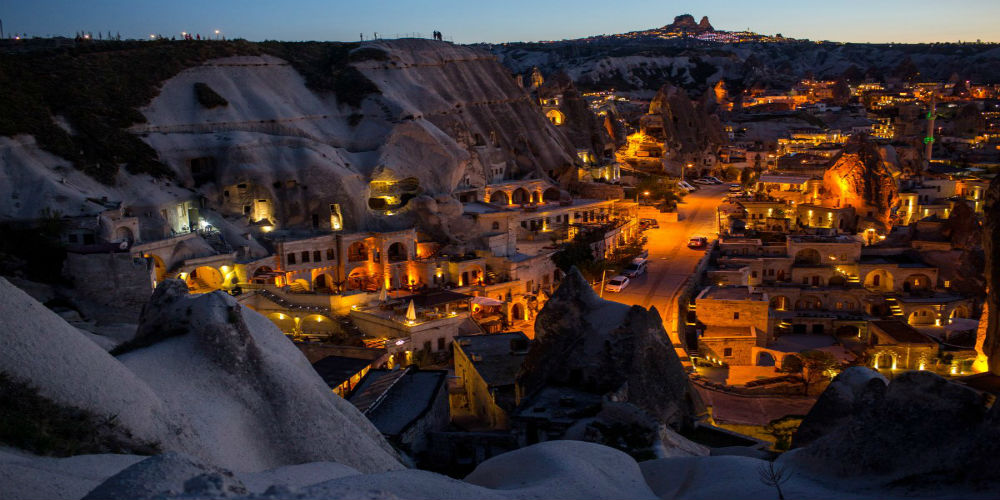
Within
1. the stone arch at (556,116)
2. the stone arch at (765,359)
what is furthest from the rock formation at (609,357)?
the stone arch at (556,116)

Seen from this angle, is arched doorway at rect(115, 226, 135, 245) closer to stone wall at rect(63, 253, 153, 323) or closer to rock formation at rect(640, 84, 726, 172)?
stone wall at rect(63, 253, 153, 323)

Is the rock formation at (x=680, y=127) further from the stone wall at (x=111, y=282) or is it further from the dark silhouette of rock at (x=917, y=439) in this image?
the dark silhouette of rock at (x=917, y=439)

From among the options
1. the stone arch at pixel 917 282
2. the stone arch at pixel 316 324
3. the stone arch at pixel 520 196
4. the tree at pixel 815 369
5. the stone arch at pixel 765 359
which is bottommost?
A: the stone arch at pixel 765 359

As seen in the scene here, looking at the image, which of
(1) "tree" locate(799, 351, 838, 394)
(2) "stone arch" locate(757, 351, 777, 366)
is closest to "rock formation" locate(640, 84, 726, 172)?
(2) "stone arch" locate(757, 351, 777, 366)

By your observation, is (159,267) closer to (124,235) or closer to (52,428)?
(124,235)

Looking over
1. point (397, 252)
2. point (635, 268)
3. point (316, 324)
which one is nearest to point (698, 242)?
point (635, 268)

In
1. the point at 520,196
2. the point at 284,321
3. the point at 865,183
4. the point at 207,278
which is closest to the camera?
the point at 284,321
